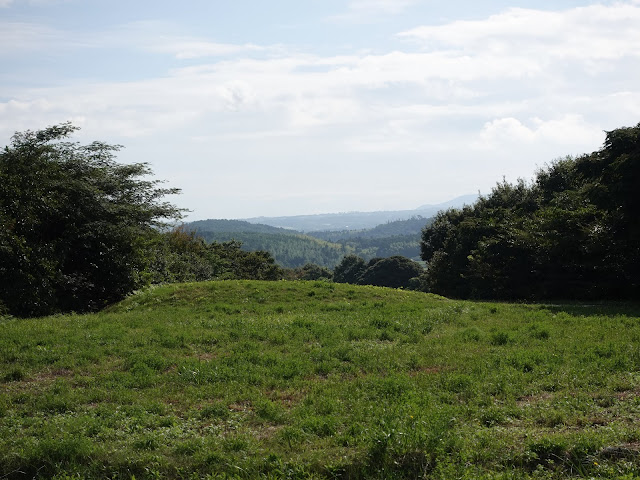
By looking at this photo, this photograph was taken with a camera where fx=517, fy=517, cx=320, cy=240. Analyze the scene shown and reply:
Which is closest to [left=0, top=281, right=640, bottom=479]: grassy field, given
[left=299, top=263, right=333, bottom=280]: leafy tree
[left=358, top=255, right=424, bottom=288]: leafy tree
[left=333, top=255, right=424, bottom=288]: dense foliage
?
[left=333, top=255, right=424, bottom=288]: dense foliage

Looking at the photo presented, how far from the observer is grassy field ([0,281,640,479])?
6.87 m

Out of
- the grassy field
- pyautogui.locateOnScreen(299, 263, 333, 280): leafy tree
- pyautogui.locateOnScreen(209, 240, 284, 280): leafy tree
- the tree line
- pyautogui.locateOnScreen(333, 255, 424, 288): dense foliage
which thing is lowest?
pyautogui.locateOnScreen(299, 263, 333, 280): leafy tree

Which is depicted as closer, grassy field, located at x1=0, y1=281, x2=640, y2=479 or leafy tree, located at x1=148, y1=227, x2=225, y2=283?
grassy field, located at x1=0, y1=281, x2=640, y2=479

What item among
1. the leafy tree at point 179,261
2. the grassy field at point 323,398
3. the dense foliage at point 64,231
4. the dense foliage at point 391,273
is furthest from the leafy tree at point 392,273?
the grassy field at point 323,398

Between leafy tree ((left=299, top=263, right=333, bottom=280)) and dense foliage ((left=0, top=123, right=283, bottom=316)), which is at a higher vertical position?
dense foliage ((left=0, top=123, right=283, bottom=316))

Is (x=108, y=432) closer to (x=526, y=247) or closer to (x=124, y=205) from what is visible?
(x=124, y=205)

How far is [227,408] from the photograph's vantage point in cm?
877

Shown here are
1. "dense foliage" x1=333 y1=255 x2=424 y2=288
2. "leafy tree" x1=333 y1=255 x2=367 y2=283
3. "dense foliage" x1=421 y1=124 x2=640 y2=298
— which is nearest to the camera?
"dense foliage" x1=421 y1=124 x2=640 y2=298

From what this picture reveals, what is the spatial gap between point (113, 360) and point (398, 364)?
636 cm

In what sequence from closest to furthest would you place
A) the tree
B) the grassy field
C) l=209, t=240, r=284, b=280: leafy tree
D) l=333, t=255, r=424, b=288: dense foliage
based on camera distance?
the grassy field, the tree, l=209, t=240, r=284, b=280: leafy tree, l=333, t=255, r=424, b=288: dense foliage

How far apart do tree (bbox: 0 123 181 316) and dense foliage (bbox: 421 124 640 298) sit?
1938cm

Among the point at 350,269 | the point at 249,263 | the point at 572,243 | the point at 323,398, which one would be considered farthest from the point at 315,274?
the point at 323,398

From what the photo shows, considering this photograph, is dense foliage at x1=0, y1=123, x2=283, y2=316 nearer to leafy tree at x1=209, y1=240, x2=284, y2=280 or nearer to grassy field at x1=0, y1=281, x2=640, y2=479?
grassy field at x1=0, y1=281, x2=640, y2=479

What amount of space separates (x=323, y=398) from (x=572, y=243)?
62.8 ft
